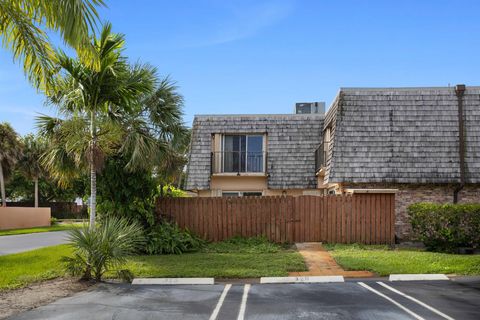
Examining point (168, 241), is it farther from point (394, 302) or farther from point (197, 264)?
point (394, 302)

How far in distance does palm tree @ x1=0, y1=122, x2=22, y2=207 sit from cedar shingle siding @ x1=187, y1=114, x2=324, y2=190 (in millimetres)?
18136

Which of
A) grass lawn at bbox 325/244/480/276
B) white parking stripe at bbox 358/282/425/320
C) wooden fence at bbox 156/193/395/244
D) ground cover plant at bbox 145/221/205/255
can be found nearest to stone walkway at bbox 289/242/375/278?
grass lawn at bbox 325/244/480/276

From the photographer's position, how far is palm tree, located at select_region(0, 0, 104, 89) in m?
7.69

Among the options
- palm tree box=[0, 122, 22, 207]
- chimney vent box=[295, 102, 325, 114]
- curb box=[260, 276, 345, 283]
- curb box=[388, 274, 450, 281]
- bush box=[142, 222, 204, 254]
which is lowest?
curb box=[260, 276, 345, 283]

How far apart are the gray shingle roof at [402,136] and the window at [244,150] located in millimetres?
6510

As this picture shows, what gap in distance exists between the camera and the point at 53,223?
41.2 metres

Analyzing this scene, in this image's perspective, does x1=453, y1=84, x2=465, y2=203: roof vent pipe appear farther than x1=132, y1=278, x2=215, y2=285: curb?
Yes

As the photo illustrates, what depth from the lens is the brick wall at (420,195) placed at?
56.8 feet

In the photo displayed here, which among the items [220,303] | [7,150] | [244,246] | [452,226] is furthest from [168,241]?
[7,150]

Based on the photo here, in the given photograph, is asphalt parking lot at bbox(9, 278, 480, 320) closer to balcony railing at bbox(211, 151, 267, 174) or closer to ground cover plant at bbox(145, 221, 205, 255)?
ground cover plant at bbox(145, 221, 205, 255)

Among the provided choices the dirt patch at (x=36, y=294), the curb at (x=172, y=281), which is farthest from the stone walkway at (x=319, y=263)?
the dirt patch at (x=36, y=294)

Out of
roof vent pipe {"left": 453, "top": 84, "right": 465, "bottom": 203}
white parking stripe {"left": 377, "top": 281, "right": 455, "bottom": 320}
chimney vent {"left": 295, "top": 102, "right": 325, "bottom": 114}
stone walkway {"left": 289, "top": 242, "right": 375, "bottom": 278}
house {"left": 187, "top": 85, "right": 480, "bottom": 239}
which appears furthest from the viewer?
chimney vent {"left": 295, "top": 102, "right": 325, "bottom": 114}

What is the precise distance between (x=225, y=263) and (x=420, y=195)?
836cm

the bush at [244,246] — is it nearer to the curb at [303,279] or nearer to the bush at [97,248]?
the curb at [303,279]
